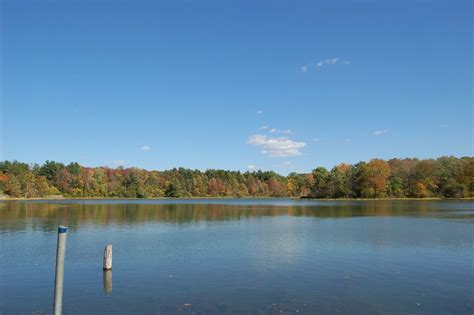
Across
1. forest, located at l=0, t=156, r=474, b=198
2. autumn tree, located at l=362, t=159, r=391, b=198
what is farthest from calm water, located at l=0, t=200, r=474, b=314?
forest, located at l=0, t=156, r=474, b=198

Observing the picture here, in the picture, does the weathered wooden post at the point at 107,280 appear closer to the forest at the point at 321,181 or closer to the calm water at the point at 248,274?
→ the calm water at the point at 248,274

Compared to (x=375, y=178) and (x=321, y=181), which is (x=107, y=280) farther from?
(x=321, y=181)

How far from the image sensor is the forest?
139750mm

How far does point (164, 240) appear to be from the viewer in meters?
33.0

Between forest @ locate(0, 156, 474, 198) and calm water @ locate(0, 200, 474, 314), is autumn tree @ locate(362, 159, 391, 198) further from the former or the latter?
calm water @ locate(0, 200, 474, 314)

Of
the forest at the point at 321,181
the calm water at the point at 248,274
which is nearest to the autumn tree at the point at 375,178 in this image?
the forest at the point at 321,181

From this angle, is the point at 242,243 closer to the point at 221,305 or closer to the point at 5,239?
the point at 221,305

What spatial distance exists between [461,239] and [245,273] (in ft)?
72.6

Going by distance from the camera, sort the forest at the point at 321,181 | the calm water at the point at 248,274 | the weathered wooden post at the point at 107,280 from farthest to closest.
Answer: the forest at the point at 321,181 → the weathered wooden post at the point at 107,280 → the calm water at the point at 248,274

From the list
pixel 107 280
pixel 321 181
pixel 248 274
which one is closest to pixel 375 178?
pixel 321 181

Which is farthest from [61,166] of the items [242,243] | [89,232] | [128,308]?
[128,308]

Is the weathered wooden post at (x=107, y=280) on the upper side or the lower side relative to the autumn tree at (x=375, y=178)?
lower

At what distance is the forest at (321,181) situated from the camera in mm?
139750

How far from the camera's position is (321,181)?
160 meters
